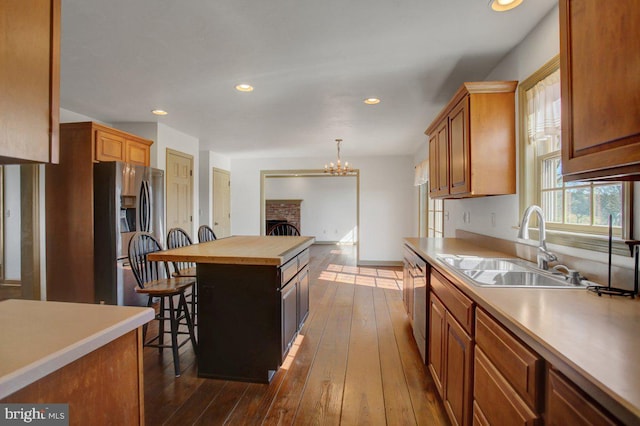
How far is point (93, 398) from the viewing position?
33.4 inches

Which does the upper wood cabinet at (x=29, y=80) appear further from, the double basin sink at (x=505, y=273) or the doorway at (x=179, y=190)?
the doorway at (x=179, y=190)

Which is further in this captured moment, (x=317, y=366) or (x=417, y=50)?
(x=317, y=366)

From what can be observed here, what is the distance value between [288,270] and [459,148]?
1.65 metres

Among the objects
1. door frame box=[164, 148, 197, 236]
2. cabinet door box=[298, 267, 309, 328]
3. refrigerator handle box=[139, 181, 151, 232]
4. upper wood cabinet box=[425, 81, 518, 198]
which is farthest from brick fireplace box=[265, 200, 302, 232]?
upper wood cabinet box=[425, 81, 518, 198]

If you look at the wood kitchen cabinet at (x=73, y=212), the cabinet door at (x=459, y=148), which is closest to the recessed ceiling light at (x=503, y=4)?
the cabinet door at (x=459, y=148)

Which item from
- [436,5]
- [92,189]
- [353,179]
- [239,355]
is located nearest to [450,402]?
[239,355]

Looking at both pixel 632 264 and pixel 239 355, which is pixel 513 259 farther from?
pixel 239 355

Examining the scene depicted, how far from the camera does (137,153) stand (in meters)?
3.85

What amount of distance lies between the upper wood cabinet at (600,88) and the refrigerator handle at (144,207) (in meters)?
3.83

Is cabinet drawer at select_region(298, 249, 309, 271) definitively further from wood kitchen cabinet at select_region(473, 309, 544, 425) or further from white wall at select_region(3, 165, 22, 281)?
white wall at select_region(3, 165, 22, 281)

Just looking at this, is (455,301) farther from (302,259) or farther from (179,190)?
(179,190)

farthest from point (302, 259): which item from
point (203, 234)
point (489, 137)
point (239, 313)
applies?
point (489, 137)

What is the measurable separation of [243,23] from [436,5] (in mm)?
1158

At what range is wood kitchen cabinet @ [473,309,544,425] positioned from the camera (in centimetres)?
91
